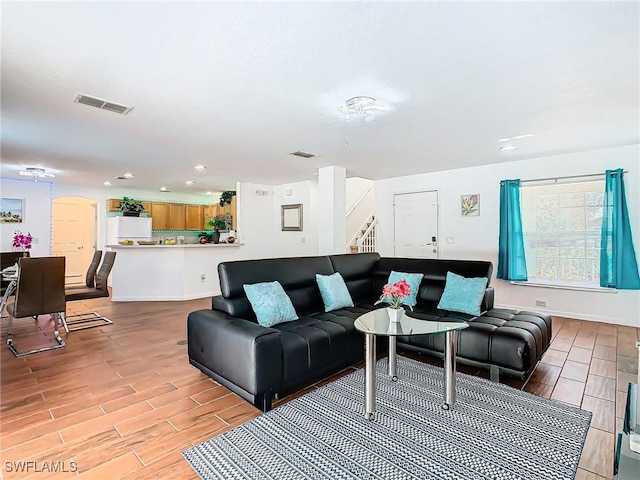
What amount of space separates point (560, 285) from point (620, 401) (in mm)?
2927

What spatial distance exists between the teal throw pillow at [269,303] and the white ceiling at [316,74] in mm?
1663

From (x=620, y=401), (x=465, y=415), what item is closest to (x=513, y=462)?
(x=465, y=415)

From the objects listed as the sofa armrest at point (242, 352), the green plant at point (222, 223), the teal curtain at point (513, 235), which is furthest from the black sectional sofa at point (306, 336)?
the green plant at point (222, 223)

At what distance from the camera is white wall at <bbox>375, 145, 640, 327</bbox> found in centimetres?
455

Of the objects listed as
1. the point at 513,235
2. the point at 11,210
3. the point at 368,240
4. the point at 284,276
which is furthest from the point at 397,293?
the point at 11,210

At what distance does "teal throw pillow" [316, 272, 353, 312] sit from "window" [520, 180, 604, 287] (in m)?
3.46

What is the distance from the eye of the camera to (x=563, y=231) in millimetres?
5059

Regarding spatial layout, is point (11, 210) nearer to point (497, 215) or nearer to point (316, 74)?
point (316, 74)

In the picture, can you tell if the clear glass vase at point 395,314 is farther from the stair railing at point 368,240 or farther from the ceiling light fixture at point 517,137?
the stair railing at point 368,240

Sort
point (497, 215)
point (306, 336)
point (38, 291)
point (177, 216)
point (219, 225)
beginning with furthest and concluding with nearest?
point (177, 216) → point (219, 225) → point (497, 215) → point (38, 291) → point (306, 336)

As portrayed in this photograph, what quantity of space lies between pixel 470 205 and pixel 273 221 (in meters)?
4.35

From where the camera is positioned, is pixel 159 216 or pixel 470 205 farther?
pixel 159 216

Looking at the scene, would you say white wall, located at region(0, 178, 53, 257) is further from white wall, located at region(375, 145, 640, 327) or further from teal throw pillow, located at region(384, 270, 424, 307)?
teal throw pillow, located at region(384, 270, 424, 307)

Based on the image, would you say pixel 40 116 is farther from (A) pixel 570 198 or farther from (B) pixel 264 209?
(A) pixel 570 198
